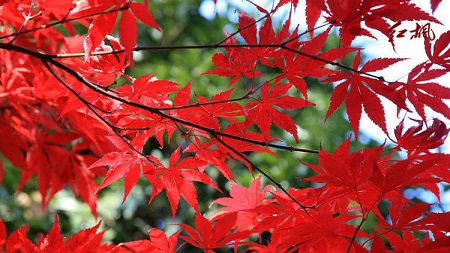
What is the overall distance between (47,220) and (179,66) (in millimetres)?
1103

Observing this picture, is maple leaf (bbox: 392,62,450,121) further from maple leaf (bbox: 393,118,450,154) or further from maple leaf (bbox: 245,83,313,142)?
maple leaf (bbox: 245,83,313,142)

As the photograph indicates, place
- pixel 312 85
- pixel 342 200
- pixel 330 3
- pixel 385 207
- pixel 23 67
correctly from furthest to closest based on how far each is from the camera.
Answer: pixel 312 85, pixel 385 207, pixel 23 67, pixel 342 200, pixel 330 3

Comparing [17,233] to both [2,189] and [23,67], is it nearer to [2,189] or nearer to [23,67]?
[23,67]

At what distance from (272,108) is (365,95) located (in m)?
0.14

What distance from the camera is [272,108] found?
821mm

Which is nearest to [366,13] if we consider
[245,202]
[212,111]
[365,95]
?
→ [365,95]

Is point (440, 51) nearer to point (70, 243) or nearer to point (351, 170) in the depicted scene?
point (351, 170)

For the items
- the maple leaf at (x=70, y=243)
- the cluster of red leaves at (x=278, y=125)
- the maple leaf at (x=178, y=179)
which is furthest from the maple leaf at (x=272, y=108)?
the maple leaf at (x=70, y=243)

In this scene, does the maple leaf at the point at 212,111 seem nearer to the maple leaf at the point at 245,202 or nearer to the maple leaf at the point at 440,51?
the maple leaf at the point at 245,202

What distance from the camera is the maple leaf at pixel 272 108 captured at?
2.64ft

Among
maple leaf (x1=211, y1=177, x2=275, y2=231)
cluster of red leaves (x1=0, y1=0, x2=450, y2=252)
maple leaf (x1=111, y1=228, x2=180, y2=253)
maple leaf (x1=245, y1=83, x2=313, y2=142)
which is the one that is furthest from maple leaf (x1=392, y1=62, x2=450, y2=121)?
maple leaf (x1=111, y1=228, x2=180, y2=253)

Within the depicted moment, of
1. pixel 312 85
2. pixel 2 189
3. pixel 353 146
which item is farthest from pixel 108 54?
pixel 312 85

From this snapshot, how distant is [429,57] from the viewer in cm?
76

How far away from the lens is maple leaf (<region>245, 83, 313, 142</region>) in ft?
2.64
